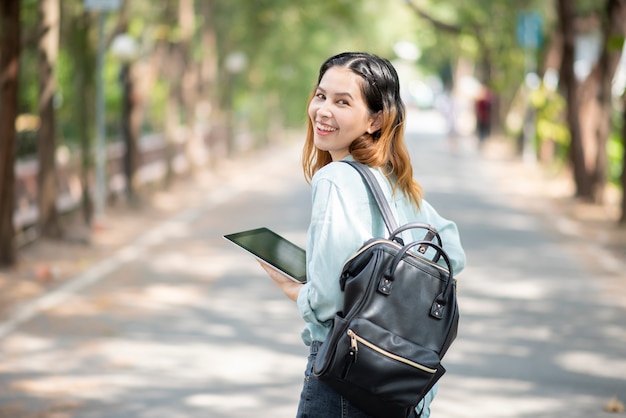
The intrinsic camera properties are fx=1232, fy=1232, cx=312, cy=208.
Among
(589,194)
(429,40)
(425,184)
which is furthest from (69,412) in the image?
(429,40)

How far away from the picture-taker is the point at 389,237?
3268 mm

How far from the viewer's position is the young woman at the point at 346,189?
3.27 meters

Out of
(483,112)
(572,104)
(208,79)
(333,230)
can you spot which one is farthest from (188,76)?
(333,230)

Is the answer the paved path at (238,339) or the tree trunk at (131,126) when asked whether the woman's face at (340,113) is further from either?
the tree trunk at (131,126)

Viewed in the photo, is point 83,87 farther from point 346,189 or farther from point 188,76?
point 346,189

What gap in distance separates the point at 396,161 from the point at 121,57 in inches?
598

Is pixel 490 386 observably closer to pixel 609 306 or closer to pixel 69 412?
pixel 69 412

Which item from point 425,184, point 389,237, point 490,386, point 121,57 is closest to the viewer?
point 389,237

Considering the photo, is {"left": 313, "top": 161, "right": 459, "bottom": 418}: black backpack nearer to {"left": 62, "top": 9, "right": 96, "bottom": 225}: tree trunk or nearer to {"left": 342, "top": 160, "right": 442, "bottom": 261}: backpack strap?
{"left": 342, "top": 160, "right": 442, "bottom": 261}: backpack strap

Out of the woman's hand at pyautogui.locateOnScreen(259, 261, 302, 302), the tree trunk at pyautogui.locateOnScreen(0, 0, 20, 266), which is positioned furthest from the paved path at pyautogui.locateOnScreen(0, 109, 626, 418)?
the woman's hand at pyautogui.locateOnScreen(259, 261, 302, 302)

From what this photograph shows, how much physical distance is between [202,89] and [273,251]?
27196 mm

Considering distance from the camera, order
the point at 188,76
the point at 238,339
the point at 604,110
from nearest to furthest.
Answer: the point at 238,339
the point at 604,110
the point at 188,76

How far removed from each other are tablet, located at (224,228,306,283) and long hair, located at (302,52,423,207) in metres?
0.39

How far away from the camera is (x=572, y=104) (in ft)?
66.8
